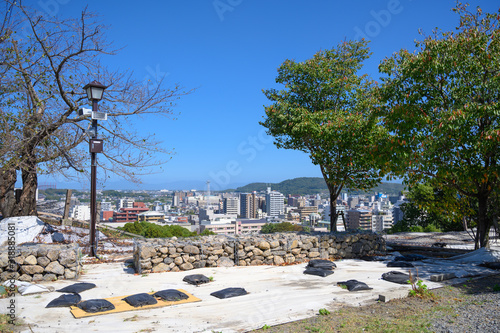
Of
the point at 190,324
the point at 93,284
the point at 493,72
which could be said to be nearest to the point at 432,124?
the point at 493,72

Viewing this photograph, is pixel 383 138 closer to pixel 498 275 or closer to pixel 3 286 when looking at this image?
pixel 498 275

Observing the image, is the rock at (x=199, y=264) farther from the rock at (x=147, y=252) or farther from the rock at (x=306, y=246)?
the rock at (x=306, y=246)

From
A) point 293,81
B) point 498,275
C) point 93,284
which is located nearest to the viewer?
point 93,284

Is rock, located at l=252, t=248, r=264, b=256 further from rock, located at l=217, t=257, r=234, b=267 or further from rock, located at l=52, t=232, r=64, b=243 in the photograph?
rock, located at l=52, t=232, r=64, b=243

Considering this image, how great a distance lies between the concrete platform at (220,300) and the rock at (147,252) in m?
0.47

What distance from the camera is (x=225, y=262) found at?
29.6 feet

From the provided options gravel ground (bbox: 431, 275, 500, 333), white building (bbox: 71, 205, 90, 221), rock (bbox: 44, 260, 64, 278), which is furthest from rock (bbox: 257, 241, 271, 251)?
white building (bbox: 71, 205, 90, 221)

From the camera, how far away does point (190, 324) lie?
480 centimetres

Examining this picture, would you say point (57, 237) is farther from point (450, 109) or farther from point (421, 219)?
point (421, 219)

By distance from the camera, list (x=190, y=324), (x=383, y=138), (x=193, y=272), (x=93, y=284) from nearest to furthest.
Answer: (x=190, y=324), (x=93, y=284), (x=193, y=272), (x=383, y=138)

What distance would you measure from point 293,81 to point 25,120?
8639 mm

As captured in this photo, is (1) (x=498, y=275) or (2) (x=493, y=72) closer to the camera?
(1) (x=498, y=275)

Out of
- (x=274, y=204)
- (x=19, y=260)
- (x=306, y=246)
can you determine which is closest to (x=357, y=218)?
(x=274, y=204)

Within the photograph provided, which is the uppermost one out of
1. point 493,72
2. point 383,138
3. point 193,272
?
point 493,72
